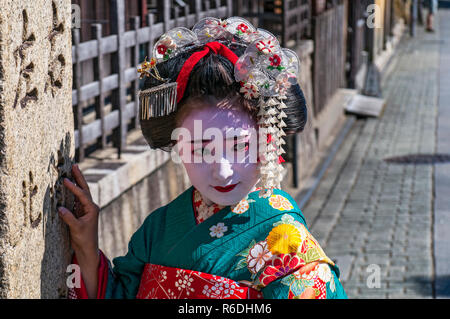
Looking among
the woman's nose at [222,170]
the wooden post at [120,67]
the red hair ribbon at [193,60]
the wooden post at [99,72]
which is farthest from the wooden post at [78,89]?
the woman's nose at [222,170]

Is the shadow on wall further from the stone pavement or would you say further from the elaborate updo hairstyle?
the stone pavement

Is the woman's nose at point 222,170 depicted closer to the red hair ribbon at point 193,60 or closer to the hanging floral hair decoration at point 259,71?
the hanging floral hair decoration at point 259,71

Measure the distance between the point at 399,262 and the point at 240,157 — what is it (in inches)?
173

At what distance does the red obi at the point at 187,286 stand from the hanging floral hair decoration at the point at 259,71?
12.2 inches

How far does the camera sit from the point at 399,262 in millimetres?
6434

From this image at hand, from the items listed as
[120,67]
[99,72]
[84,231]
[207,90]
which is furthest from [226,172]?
[120,67]

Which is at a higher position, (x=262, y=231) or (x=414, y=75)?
(x=262, y=231)

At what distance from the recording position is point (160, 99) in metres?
2.36

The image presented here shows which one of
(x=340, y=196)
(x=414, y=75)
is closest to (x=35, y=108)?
(x=340, y=196)

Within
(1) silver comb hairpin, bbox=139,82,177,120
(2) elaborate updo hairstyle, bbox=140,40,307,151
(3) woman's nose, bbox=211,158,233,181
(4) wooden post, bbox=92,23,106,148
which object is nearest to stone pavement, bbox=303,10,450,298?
(4) wooden post, bbox=92,23,106,148

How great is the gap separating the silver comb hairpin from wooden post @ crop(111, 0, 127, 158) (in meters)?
2.93
